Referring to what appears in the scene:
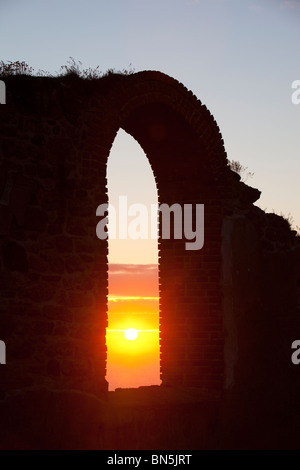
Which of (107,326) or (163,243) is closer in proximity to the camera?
(107,326)

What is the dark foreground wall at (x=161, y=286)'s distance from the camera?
6.65 metres

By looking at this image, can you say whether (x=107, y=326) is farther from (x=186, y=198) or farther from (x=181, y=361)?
(x=186, y=198)

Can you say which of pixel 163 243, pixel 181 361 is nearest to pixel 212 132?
pixel 163 243

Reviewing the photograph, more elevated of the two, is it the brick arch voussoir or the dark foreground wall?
the brick arch voussoir

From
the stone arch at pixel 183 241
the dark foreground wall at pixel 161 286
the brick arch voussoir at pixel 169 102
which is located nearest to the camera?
the dark foreground wall at pixel 161 286

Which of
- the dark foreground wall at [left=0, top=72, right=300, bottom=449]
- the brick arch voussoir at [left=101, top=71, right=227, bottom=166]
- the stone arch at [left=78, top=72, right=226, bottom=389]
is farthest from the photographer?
Answer: the stone arch at [left=78, top=72, right=226, bottom=389]

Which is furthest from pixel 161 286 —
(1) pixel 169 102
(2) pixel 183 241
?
(1) pixel 169 102

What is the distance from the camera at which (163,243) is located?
9.01 metres

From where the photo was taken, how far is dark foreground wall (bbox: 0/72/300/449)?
262 inches

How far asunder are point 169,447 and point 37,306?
2.00 m

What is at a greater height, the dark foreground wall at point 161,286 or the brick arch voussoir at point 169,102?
the brick arch voussoir at point 169,102

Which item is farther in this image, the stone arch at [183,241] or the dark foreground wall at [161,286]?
the stone arch at [183,241]

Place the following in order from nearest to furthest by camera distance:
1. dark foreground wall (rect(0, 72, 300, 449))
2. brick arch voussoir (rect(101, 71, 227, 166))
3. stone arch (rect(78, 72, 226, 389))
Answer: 1. dark foreground wall (rect(0, 72, 300, 449))
2. brick arch voussoir (rect(101, 71, 227, 166))
3. stone arch (rect(78, 72, 226, 389))

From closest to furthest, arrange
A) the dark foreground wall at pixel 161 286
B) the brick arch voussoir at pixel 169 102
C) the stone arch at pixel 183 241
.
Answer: the dark foreground wall at pixel 161 286 < the brick arch voussoir at pixel 169 102 < the stone arch at pixel 183 241
